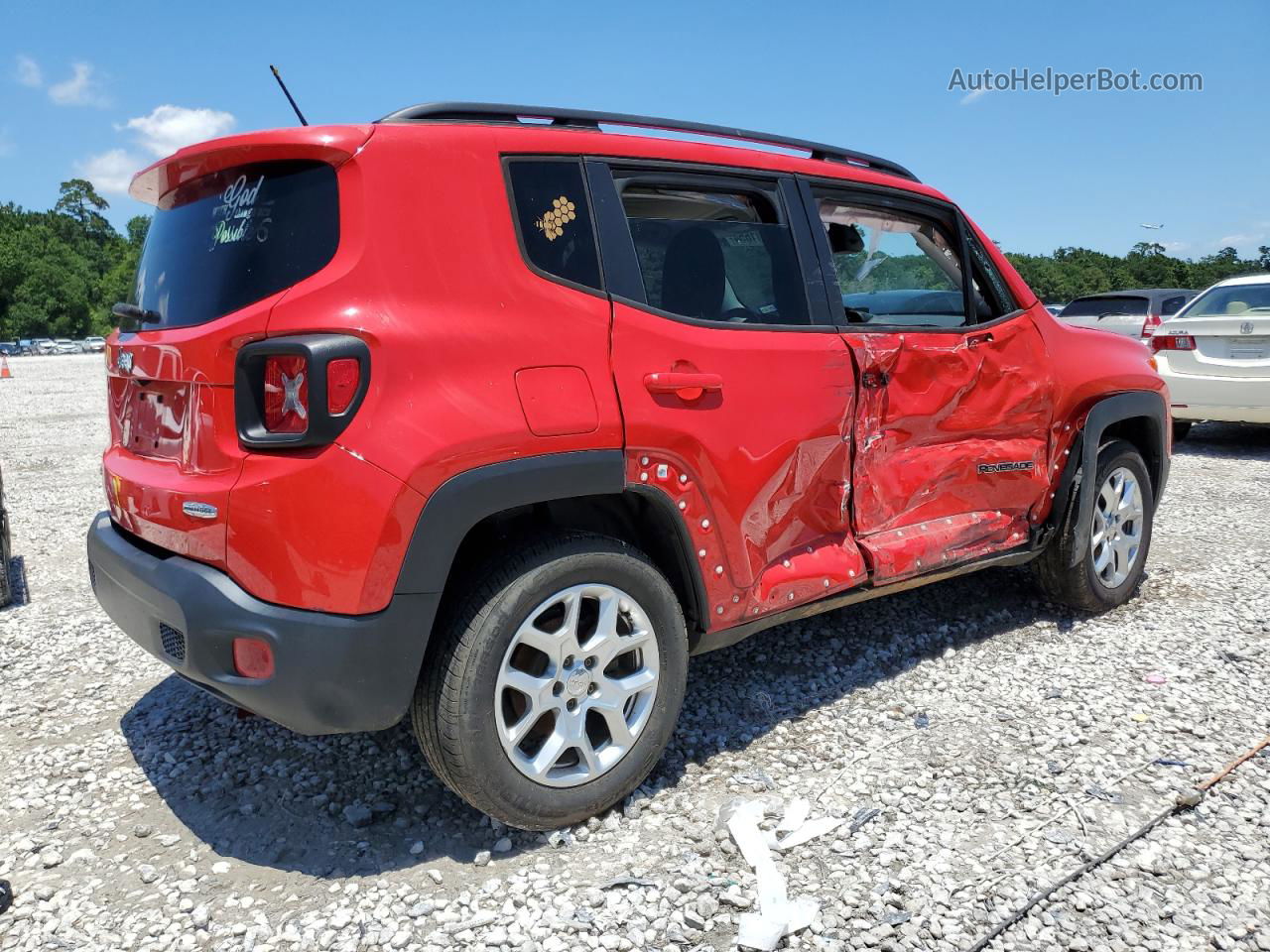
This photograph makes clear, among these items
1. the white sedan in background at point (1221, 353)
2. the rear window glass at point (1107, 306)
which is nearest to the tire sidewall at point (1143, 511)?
the white sedan in background at point (1221, 353)

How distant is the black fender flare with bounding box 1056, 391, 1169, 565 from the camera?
407cm

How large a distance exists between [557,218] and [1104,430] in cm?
305

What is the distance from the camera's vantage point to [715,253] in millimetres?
2959

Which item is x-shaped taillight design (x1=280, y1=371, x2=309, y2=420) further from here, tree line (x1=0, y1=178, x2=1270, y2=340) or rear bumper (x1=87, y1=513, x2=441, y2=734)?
tree line (x1=0, y1=178, x2=1270, y2=340)

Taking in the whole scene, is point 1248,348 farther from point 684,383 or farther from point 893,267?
point 684,383

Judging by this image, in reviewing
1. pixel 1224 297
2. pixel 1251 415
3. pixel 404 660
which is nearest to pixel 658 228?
pixel 404 660

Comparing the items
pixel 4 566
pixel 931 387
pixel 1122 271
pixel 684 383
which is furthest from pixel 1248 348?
pixel 1122 271

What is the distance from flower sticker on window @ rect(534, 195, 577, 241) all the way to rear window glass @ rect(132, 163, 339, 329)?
0.56 meters

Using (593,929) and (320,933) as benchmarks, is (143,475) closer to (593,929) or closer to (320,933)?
(320,933)

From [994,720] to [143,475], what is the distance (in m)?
2.96

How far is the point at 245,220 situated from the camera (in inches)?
95.9

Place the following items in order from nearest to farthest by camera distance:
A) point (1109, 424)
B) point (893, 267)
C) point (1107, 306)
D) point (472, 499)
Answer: point (472, 499) → point (893, 267) → point (1109, 424) → point (1107, 306)

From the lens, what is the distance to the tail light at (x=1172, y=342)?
30.1 ft

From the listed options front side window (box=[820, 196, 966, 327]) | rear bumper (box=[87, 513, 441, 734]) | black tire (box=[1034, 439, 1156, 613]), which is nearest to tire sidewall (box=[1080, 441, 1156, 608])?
black tire (box=[1034, 439, 1156, 613])
